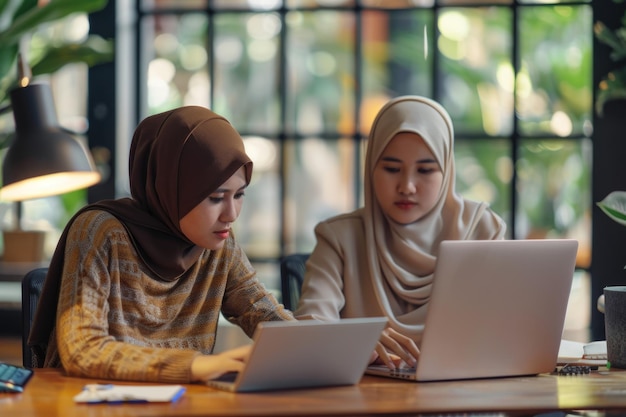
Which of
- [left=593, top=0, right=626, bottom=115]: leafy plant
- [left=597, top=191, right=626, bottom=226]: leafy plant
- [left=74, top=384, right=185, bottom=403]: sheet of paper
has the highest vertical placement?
[left=593, top=0, right=626, bottom=115]: leafy plant

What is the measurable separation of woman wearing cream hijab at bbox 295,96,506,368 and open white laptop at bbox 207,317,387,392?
0.49 metres

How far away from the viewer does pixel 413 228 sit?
2.34m

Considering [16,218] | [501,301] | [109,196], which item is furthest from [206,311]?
[16,218]

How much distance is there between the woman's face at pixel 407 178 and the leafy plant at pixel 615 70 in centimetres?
134

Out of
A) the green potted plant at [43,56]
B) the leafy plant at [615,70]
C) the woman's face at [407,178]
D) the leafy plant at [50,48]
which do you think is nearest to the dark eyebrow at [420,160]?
the woman's face at [407,178]

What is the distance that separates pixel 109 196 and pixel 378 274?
1867 mm

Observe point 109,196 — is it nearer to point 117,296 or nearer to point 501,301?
point 117,296

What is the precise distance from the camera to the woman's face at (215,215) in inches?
74.0

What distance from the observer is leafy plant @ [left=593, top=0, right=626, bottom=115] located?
337cm

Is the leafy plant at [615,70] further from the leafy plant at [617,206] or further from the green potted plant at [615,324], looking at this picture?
the green potted plant at [615,324]

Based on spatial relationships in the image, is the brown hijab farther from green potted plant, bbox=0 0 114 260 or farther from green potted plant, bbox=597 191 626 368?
green potted plant, bbox=0 0 114 260

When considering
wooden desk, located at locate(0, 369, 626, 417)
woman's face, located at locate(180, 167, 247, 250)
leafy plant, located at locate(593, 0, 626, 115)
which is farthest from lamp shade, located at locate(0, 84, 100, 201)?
leafy plant, located at locate(593, 0, 626, 115)

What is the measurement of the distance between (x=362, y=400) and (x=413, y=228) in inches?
31.7

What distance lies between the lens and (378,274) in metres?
2.29
